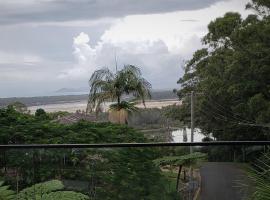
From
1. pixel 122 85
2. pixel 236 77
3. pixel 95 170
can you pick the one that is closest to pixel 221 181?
pixel 95 170

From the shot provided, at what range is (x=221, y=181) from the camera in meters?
2.66

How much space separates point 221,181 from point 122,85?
9.13 metres

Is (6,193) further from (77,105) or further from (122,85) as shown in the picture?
(77,105)

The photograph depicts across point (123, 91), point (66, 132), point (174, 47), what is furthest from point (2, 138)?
point (174, 47)

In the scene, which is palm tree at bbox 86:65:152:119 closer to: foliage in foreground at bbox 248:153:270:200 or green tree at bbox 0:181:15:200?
green tree at bbox 0:181:15:200

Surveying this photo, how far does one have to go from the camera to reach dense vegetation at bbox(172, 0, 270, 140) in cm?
1688

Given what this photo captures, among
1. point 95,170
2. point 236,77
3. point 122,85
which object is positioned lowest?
point 95,170

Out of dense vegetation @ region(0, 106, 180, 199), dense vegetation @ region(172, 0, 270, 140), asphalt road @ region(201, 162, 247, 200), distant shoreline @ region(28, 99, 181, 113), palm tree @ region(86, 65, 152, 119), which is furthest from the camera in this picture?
dense vegetation @ region(172, 0, 270, 140)

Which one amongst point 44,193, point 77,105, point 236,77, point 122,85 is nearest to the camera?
point 44,193

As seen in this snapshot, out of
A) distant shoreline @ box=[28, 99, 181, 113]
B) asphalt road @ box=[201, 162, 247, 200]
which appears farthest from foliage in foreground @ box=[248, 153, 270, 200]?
distant shoreline @ box=[28, 99, 181, 113]

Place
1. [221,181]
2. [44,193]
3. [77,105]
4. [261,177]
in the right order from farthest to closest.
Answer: [77,105] < [44,193] < [221,181] < [261,177]

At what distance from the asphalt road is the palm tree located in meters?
8.84

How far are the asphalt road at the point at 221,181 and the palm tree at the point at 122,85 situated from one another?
8.84 metres

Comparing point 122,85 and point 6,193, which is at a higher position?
point 122,85
